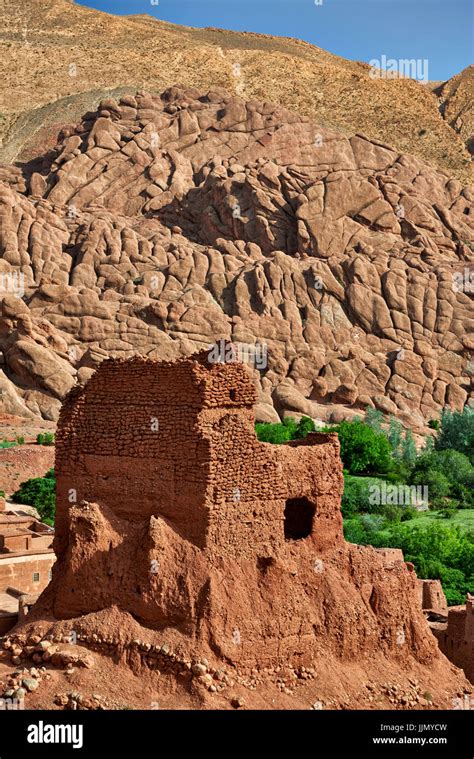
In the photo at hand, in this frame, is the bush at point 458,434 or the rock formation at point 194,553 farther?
the bush at point 458,434

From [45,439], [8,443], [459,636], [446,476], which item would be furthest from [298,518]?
[446,476]

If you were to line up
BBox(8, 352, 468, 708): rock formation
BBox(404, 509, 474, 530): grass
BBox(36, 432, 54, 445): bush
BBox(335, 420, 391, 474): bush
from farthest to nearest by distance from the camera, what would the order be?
BBox(335, 420, 391, 474): bush
BBox(36, 432, 54, 445): bush
BBox(404, 509, 474, 530): grass
BBox(8, 352, 468, 708): rock formation

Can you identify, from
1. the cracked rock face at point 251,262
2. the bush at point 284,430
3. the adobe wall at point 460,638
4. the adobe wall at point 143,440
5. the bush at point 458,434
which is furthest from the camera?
the cracked rock face at point 251,262

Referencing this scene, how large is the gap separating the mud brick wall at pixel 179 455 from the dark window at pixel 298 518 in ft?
3.16

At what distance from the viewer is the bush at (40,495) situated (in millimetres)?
44938

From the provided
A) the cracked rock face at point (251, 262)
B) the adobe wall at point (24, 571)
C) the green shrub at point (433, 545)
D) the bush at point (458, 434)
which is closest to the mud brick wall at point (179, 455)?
the adobe wall at point (24, 571)

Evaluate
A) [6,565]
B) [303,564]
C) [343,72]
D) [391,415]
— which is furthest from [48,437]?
[343,72]

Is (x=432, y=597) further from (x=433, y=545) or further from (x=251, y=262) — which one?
(x=251, y=262)

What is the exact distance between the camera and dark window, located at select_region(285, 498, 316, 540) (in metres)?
18.4

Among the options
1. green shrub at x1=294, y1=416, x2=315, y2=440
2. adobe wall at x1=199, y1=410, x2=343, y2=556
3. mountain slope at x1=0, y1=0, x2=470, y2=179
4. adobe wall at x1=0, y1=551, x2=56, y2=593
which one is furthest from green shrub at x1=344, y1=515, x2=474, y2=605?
mountain slope at x1=0, y1=0, x2=470, y2=179

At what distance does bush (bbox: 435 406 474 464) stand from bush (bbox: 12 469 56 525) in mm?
23354

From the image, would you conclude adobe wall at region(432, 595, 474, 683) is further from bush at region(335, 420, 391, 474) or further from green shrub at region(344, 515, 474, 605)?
bush at region(335, 420, 391, 474)

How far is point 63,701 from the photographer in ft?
47.3

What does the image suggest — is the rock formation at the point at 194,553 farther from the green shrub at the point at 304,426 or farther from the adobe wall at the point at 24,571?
the green shrub at the point at 304,426
